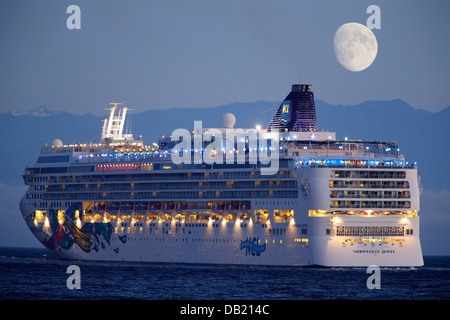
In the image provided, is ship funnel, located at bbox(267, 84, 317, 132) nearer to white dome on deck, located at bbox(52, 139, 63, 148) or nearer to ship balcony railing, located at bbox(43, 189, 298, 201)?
ship balcony railing, located at bbox(43, 189, 298, 201)

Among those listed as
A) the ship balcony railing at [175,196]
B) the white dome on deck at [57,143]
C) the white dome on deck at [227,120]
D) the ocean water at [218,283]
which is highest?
the white dome on deck at [227,120]

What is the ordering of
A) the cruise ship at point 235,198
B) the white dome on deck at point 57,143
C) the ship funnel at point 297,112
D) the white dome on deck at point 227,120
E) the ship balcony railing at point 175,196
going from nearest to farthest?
the cruise ship at point 235,198, the ship balcony railing at point 175,196, the ship funnel at point 297,112, the white dome on deck at point 227,120, the white dome on deck at point 57,143

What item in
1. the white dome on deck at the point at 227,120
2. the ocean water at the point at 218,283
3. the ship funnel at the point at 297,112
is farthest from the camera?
the white dome on deck at the point at 227,120

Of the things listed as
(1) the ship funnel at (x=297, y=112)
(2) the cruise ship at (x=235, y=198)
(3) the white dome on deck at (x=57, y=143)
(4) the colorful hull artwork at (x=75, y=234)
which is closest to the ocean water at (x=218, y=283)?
(2) the cruise ship at (x=235, y=198)

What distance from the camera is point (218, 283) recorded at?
292 ft

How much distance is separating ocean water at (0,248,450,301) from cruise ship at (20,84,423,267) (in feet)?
5.49

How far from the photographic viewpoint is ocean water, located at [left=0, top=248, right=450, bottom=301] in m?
81.8

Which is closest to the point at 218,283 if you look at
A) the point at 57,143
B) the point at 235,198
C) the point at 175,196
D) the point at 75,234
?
the point at 235,198

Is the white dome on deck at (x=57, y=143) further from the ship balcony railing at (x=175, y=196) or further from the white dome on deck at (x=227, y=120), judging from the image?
the white dome on deck at (x=227, y=120)

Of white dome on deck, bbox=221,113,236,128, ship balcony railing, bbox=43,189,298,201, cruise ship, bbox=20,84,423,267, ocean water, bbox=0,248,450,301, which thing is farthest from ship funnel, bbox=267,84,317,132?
ocean water, bbox=0,248,450,301

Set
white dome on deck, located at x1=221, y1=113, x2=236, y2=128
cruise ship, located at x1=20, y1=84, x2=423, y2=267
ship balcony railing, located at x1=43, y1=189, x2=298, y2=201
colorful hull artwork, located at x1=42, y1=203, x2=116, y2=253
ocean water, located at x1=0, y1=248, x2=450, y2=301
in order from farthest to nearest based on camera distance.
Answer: colorful hull artwork, located at x1=42, y1=203, x2=116, y2=253 → white dome on deck, located at x1=221, y1=113, x2=236, y2=128 → ship balcony railing, located at x1=43, y1=189, x2=298, y2=201 → cruise ship, located at x1=20, y1=84, x2=423, y2=267 → ocean water, located at x1=0, y1=248, x2=450, y2=301

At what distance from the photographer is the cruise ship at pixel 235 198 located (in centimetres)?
9512

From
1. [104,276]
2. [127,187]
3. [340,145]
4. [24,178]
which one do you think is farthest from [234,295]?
[24,178]

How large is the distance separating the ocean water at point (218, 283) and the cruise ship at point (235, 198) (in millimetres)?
1673
